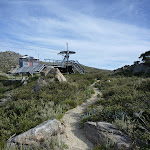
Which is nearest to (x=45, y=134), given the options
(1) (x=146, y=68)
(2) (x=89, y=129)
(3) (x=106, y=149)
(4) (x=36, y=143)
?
(4) (x=36, y=143)

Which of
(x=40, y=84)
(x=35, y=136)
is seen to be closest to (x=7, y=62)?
(x=40, y=84)

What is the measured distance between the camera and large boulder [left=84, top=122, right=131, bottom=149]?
391 cm

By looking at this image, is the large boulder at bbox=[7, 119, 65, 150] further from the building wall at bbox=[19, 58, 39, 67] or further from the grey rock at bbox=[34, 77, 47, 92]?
the building wall at bbox=[19, 58, 39, 67]

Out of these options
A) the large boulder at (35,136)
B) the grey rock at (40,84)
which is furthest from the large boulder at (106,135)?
the grey rock at (40,84)

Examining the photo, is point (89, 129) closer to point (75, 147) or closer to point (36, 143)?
point (75, 147)

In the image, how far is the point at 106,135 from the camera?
4293 mm

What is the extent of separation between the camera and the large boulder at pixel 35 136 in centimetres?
400

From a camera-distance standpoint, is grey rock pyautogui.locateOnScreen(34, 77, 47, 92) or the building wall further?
the building wall

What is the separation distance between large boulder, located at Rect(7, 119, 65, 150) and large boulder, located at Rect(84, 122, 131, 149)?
1.34 meters

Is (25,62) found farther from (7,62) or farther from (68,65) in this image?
(7,62)

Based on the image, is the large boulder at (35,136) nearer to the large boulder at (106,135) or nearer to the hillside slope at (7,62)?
the large boulder at (106,135)

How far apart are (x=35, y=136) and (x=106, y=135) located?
2.75 metres

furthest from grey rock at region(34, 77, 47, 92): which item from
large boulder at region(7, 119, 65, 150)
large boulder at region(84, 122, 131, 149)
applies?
large boulder at region(84, 122, 131, 149)

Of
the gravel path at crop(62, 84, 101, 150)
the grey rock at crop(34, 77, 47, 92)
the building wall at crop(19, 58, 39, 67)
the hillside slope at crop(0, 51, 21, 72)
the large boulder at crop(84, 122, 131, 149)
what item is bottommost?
the gravel path at crop(62, 84, 101, 150)
